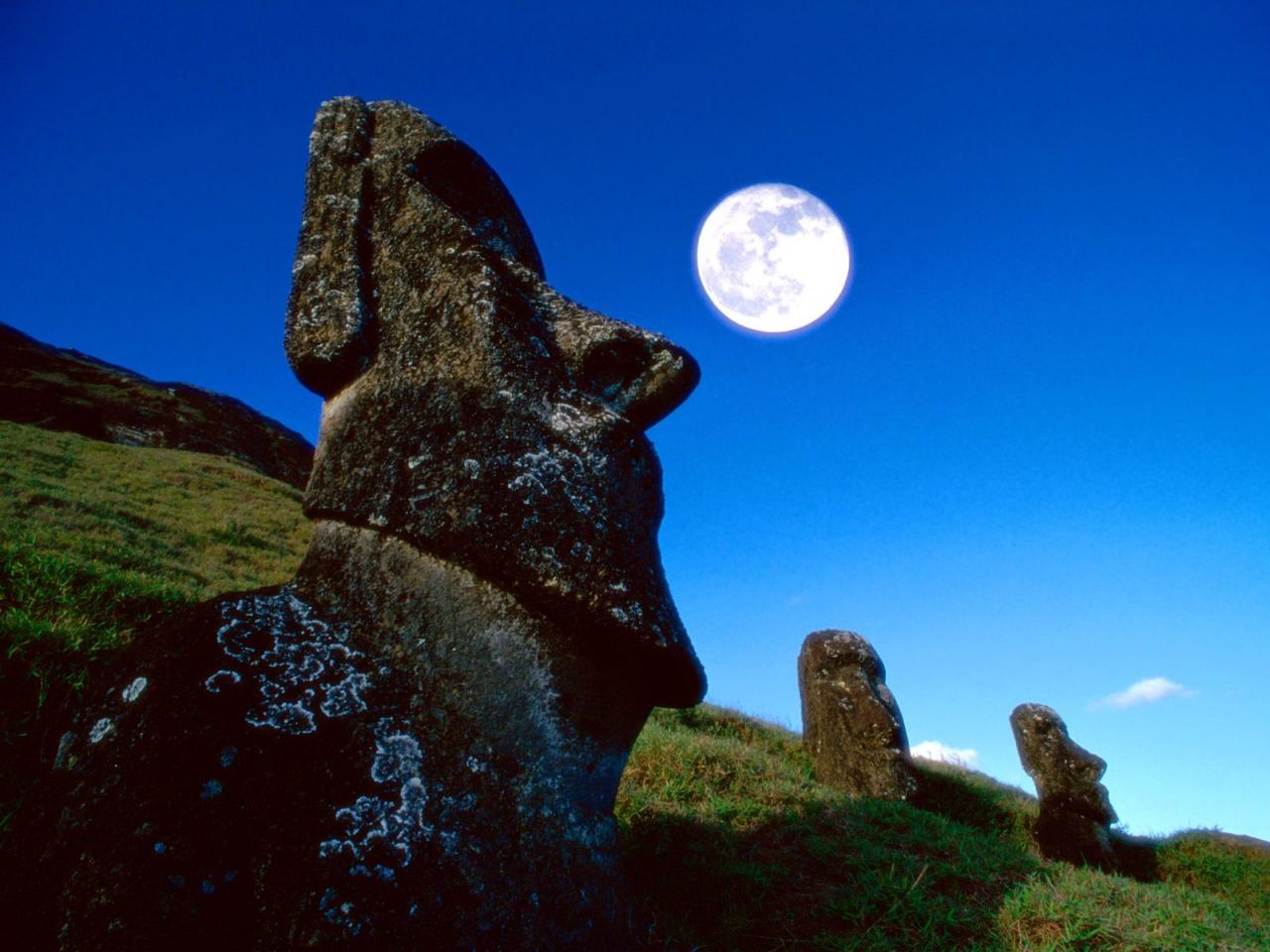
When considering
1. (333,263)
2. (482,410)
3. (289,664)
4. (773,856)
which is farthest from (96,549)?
(482,410)

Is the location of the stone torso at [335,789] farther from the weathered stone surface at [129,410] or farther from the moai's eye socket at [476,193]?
the weathered stone surface at [129,410]

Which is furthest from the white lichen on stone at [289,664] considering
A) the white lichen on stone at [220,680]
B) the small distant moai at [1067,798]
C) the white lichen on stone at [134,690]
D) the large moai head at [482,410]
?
the small distant moai at [1067,798]

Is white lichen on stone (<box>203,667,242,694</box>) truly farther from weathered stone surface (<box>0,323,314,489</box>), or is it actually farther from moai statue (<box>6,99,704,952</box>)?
weathered stone surface (<box>0,323,314,489</box>)

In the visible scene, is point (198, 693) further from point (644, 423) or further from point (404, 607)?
point (644, 423)

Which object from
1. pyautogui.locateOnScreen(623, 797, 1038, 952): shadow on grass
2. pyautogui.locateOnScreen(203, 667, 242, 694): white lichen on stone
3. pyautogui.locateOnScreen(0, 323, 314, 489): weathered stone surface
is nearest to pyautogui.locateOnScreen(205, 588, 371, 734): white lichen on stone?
pyautogui.locateOnScreen(203, 667, 242, 694): white lichen on stone

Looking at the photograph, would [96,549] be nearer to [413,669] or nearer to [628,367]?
[413,669]

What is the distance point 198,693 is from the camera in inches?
82.4

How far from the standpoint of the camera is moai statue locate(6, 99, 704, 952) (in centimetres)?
191

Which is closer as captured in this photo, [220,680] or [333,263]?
[220,680]

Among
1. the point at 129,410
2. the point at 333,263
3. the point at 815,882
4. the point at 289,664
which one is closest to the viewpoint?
the point at 289,664

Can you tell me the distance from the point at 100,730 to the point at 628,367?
2.01 meters

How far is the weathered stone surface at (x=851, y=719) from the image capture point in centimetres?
1038

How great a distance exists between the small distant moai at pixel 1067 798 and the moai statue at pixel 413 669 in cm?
1096

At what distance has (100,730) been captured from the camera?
6.94ft
